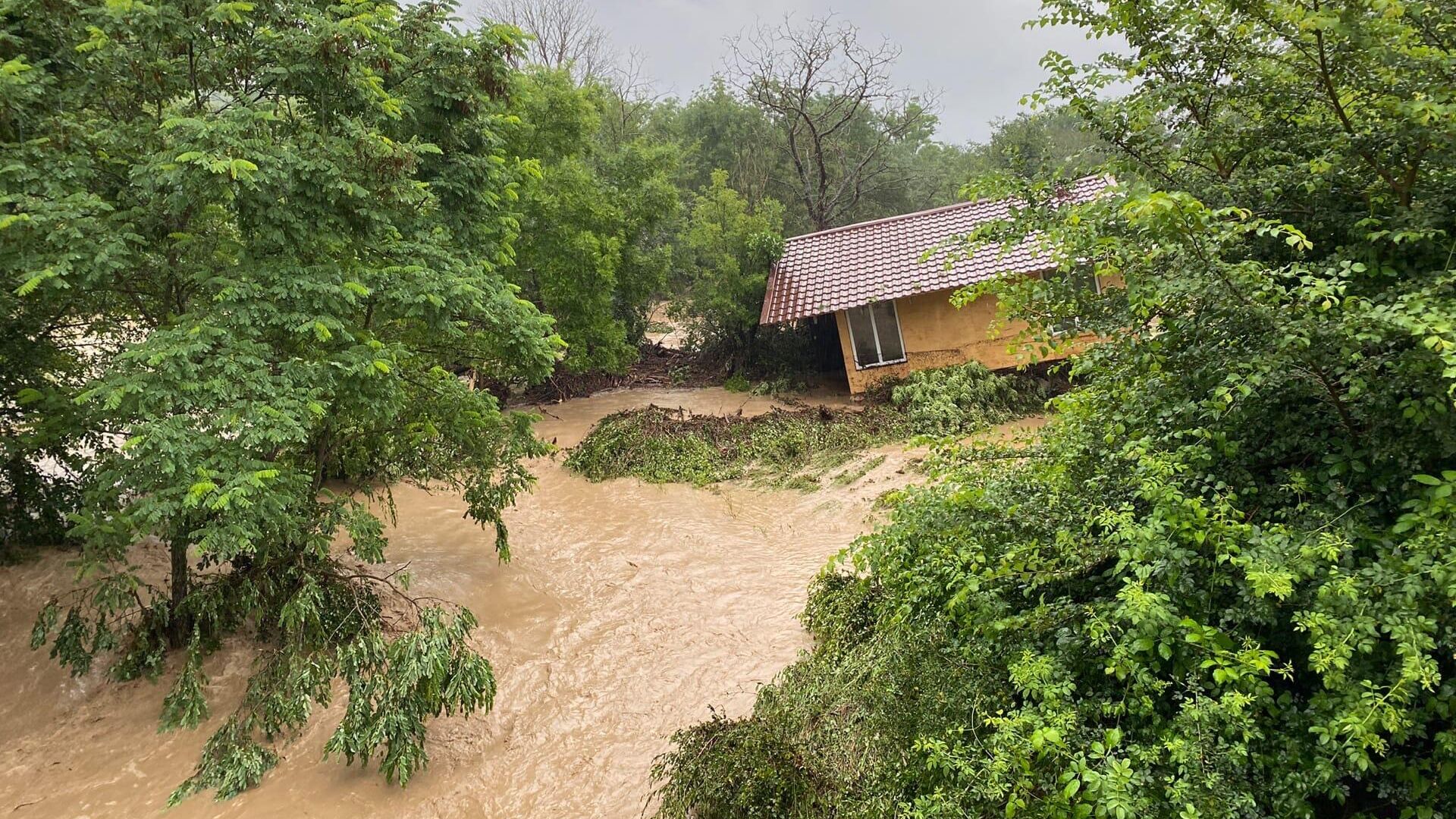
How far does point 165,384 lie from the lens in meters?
5.13

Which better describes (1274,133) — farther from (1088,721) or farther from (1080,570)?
(1088,721)

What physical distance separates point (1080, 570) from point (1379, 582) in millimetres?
1269

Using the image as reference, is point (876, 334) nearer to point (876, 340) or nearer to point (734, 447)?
point (876, 340)

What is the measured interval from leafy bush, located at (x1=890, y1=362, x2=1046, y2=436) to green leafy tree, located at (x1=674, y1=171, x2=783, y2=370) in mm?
5490

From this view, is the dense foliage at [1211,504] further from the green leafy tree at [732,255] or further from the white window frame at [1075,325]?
the green leafy tree at [732,255]

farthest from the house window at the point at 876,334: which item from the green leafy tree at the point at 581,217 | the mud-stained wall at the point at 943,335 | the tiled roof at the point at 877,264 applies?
the green leafy tree at the point at 581,217

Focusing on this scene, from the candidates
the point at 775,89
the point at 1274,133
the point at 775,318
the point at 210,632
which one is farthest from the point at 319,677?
the point at 775,89

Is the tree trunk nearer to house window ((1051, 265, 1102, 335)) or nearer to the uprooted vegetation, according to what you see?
the uprooted vegetation

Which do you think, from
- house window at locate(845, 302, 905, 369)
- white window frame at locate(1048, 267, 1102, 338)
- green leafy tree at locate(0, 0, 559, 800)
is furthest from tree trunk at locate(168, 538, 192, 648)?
house window at locate(845, 302, 905, 369)

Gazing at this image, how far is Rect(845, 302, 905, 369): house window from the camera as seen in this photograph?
15.9 meters

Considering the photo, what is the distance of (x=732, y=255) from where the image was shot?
62.1 feet

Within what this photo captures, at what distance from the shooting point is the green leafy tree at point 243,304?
5.16 meters

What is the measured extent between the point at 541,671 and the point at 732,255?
13487 mm

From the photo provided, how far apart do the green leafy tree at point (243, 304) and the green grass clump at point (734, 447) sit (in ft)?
17.4
